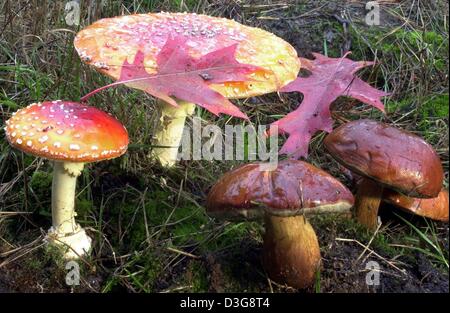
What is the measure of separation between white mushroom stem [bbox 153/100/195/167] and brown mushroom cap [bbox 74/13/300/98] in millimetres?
396

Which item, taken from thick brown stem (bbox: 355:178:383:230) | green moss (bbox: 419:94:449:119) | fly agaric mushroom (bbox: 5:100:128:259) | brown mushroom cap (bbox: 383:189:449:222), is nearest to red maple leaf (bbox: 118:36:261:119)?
fly agaric mushroom (bbox: 5:100:128:259)

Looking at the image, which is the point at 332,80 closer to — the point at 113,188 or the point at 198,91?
the point at 198,91

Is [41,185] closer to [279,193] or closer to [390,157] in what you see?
[279,193]

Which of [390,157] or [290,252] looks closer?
[290,252]

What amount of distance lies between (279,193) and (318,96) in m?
1.34

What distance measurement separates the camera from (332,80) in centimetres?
311

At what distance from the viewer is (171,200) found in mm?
2711

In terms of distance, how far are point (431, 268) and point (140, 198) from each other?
60.7 inches

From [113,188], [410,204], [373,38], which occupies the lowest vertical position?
[113,188]

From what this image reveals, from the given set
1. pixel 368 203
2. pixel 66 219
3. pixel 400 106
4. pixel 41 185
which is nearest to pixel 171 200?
pixel 66 219

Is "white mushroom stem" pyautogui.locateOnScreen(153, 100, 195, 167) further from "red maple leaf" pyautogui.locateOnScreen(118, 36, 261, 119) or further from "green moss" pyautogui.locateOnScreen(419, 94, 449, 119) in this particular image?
"green moss" pyautogui.locateOnScreen(419, 94, 449, 119)

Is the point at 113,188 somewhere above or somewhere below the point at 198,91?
below
